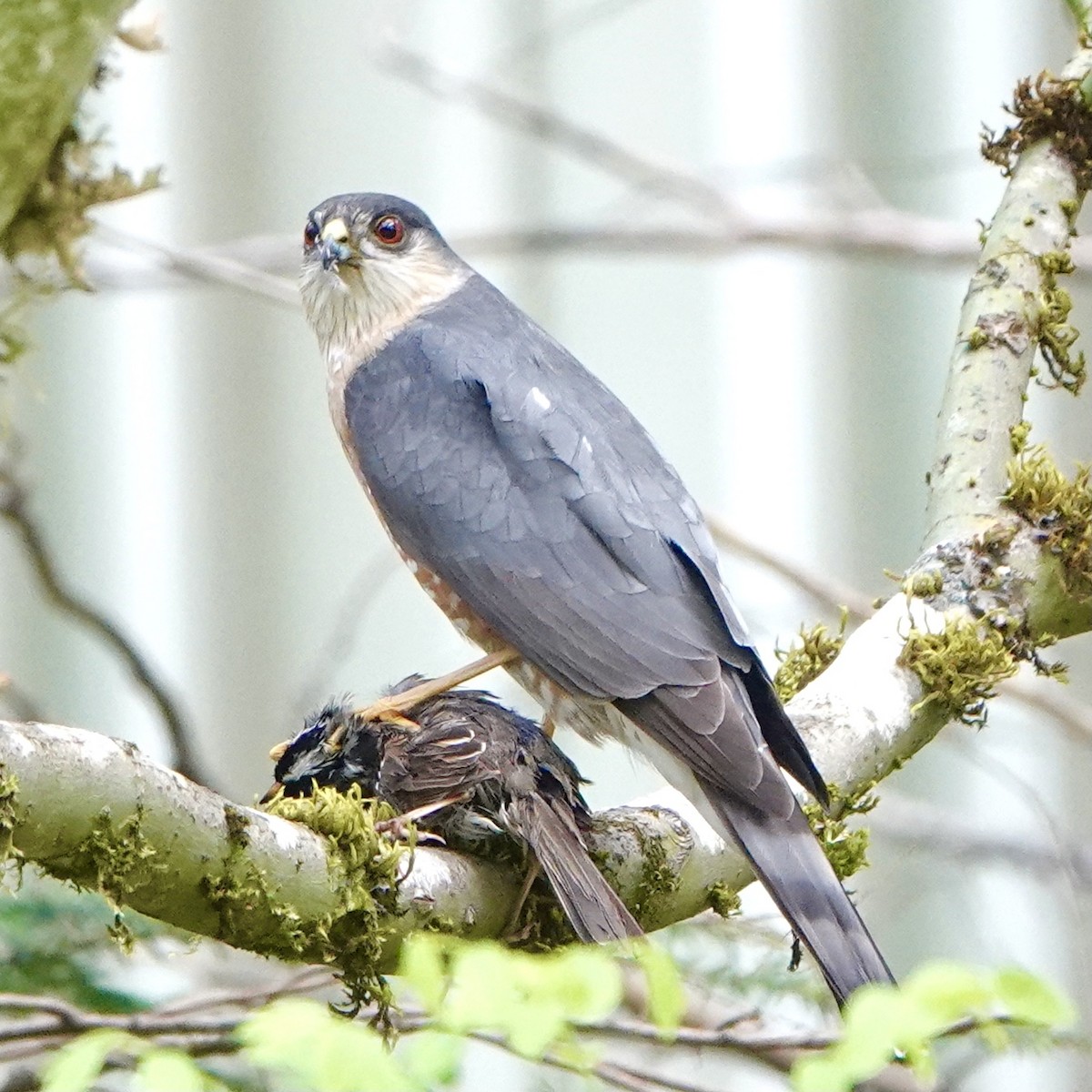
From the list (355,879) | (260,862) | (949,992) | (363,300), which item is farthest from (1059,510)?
(949,992)

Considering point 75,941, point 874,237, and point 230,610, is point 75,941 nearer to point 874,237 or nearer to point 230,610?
point 874,237

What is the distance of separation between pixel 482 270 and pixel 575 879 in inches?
211

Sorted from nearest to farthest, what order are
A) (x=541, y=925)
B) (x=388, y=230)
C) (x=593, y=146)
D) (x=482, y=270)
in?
1. (x=541, y=925)
2. (x=388, y=230)
3. (x=593, y=146)
4. (x=482, y=270)

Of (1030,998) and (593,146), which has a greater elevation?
(593,146)

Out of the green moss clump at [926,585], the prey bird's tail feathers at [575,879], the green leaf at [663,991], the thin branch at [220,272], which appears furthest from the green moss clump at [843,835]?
the thin branch at [220,272]

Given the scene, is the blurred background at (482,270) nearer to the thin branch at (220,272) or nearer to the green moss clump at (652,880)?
the thin branch at (220,272)

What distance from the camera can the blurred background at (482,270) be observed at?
700cm

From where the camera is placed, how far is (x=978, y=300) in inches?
122

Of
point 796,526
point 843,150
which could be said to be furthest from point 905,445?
point 843,150

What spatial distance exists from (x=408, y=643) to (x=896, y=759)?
4.42 m

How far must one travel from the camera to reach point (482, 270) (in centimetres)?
738

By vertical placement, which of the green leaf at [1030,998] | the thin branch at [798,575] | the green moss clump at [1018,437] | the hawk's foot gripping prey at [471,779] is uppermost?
the green moss clump at [1018,437]

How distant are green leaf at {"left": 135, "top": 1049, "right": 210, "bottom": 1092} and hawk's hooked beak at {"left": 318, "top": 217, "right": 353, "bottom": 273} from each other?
2.70 metres

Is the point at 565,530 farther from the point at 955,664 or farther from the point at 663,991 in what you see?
the point at 663,991
